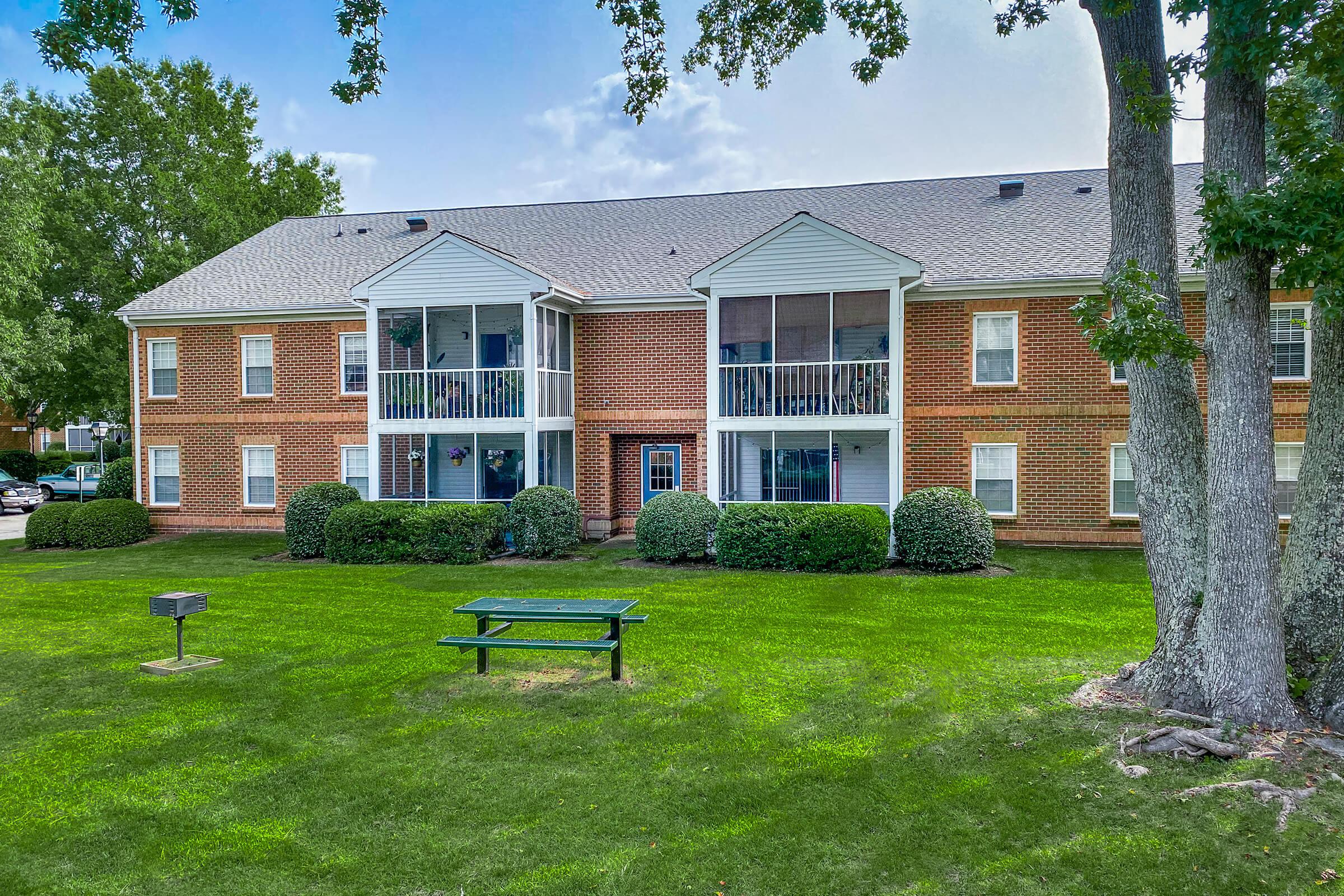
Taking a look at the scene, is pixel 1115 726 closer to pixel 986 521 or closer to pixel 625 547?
pixel 986 521

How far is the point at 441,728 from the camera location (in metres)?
6.80

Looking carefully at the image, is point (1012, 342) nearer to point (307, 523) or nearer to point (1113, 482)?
point (1113, 482)

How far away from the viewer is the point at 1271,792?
5.20m

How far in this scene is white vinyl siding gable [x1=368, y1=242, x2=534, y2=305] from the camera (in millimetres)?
16906

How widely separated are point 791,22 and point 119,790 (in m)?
9.96

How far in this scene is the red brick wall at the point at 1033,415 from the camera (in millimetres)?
16219

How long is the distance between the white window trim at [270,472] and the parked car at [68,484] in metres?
14.8

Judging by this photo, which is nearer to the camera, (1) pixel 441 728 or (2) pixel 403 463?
(1) pixel 441 728

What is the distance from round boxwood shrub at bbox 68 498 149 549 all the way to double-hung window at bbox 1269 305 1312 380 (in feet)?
77.0

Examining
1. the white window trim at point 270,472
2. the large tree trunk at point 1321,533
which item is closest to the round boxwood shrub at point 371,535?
the white window trim at point 270,472

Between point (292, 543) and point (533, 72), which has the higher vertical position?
point (533, 72)

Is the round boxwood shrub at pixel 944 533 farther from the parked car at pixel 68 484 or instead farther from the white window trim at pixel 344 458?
the parked car at pixel 68 484

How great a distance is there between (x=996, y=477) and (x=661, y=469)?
691 cm

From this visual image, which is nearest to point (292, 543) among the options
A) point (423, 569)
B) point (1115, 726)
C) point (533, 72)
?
point (423, 569)
